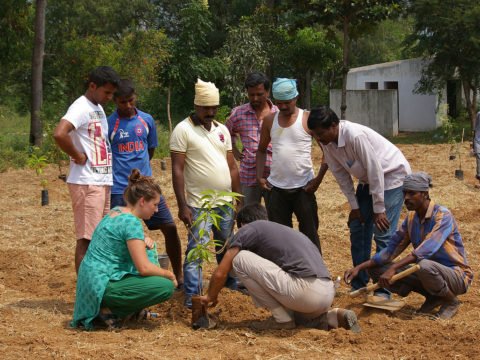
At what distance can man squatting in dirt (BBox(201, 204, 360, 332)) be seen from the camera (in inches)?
205

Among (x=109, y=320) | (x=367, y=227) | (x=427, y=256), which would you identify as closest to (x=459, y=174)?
(x=367, y=227)

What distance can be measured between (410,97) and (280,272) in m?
22.7

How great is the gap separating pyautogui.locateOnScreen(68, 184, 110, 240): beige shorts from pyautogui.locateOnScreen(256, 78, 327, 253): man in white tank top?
142 cm

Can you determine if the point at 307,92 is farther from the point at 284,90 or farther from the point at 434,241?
the point at 434,241

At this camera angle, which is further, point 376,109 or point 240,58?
point 376,109

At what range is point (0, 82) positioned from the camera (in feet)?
91.9

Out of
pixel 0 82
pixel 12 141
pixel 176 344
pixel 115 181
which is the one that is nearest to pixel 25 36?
pixel 12 141

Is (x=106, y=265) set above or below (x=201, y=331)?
above

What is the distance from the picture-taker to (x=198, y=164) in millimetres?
6156

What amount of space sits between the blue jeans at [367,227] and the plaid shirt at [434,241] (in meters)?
0.32

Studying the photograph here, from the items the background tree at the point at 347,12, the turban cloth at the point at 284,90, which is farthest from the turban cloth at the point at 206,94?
the background tree at the point at 347,12

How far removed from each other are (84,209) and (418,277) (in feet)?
8.06

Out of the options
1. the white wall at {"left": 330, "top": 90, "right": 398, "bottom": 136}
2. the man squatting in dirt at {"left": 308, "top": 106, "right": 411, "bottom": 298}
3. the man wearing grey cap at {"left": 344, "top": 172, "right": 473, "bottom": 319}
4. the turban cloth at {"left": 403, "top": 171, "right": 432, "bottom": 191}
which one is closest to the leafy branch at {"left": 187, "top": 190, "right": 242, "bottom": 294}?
the man squatting in dirt at {"left": 308, "top": 106, "right": 411, "bottom": 298}

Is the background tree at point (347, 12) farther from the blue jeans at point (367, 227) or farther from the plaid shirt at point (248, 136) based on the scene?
the blue jeans at point (367, 227)
